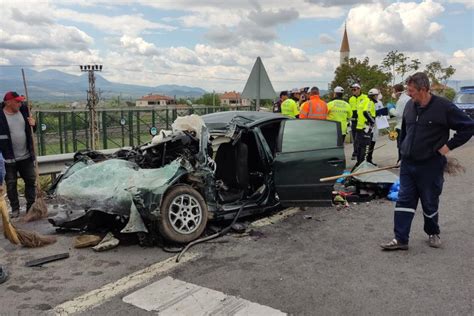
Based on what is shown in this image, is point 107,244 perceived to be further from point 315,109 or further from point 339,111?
point 339,111

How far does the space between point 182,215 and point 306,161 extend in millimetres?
1818

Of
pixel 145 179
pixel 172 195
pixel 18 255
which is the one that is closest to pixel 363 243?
pixel 172 195

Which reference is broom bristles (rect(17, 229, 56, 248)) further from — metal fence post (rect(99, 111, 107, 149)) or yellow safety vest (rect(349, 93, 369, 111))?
metal fence post (rect(99, 111, 107, 149))

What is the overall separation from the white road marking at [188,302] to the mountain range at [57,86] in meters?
4.66

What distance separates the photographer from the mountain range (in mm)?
10416

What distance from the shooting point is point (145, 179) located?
15.6 feet

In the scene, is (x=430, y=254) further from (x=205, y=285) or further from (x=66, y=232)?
(x=66, y=232)

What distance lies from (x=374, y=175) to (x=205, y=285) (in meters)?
4.26

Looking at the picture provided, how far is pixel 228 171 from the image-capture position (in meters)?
5.96

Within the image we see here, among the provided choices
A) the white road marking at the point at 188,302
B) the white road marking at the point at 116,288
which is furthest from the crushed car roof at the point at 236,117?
the white road marking at the point at 188,302

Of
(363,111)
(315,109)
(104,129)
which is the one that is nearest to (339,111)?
(363,111)

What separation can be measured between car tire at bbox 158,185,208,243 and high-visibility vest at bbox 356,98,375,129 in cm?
579

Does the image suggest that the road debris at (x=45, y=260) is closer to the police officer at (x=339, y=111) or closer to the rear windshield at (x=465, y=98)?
the police officer at (x=339, y=111)

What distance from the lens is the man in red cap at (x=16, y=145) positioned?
6.14m
